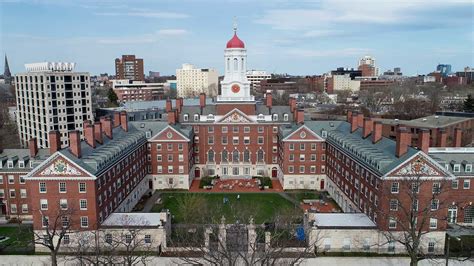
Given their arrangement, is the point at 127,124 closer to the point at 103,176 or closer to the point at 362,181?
the point at 103,176

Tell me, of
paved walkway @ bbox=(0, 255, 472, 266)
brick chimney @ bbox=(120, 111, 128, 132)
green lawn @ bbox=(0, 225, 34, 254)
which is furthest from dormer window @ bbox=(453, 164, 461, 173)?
green lawn @ bbox=(0, 225, 34, 254)

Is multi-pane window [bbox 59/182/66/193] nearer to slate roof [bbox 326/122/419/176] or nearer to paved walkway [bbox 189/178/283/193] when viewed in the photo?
paved walkway [bbox 189/178/283/193]

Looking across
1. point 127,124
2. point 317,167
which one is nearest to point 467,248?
point 317,167

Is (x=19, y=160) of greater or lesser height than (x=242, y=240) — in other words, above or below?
above

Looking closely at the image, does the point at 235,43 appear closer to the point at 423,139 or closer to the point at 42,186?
the point at 423,139

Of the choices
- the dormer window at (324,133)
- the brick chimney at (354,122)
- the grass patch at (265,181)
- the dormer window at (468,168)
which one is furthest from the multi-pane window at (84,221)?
the dormer window at (468,168)

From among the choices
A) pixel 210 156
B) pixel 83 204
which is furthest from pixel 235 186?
pixel 83 204
